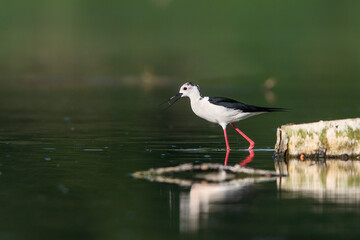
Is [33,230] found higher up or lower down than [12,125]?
lower down

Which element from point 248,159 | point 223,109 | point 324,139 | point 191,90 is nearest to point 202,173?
point 248,159

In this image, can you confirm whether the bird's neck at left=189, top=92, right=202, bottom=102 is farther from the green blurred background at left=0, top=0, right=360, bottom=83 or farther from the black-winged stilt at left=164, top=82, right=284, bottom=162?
the green blurred background at left=0, top=0, right=360, bottom=83

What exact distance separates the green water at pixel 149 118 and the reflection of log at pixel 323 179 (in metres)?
0.21

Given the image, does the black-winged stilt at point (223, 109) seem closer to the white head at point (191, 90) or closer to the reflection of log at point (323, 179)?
the white head at point (191, 90)

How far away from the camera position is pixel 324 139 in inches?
571

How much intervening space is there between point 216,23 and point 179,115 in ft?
174

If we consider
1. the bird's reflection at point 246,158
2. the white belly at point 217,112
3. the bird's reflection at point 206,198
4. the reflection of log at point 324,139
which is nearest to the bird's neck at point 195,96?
the white belly at point 217,112

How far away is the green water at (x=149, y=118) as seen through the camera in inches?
380

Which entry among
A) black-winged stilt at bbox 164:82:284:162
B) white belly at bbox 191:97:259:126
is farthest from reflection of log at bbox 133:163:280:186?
white belly at bbox 191:97:259:126

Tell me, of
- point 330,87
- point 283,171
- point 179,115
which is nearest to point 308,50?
point 330,87

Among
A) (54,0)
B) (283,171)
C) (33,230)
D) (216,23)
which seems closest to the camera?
(33,230)

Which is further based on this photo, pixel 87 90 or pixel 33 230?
pixel 87 90

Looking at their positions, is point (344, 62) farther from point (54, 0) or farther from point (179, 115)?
point (54, 0)

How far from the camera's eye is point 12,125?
824 inches
